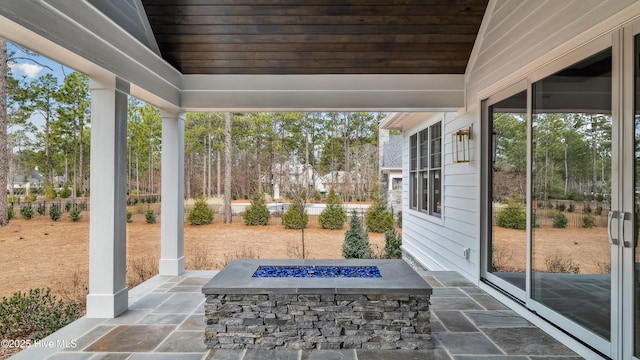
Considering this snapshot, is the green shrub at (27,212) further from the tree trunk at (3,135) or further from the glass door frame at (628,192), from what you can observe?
the glass door frame at (628,192)

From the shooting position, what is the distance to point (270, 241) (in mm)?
9844

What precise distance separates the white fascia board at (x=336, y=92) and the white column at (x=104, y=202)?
1610 mm

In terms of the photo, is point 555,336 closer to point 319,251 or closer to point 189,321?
point 189,321

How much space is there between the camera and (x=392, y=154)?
13.3m

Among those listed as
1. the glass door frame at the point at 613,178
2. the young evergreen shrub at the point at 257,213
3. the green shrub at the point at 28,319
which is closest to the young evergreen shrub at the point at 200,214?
the young evergreen shrub at the point at 257,213

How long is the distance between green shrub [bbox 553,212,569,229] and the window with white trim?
3.00 m

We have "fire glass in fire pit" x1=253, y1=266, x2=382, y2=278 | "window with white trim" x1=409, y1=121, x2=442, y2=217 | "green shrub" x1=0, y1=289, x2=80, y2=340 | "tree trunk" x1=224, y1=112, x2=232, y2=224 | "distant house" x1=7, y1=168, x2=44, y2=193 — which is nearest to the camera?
"fire glass in fire pit" x1=253, y1=266, x2=382, y2=278

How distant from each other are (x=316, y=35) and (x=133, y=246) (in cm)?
731

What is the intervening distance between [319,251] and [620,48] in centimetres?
781

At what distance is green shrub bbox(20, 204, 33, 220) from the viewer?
600 centimetres

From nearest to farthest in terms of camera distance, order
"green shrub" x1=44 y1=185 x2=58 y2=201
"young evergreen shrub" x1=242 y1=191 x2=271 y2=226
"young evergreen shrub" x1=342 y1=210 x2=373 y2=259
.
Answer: "green shrub" x1=44 y1=185 x2=58 y2=201
"young evergreen shrub" x1=342 y1=210 x2=373 y2=259
"young evergreen shrub" x1=242 y1=191 x2=271 y2=226

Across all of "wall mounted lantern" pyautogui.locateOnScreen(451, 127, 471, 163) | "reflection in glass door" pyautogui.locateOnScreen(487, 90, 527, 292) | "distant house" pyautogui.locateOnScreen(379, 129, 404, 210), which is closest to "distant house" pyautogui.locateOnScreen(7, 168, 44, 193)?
"wall mounted lantern" pyautogui.locateOnScreen(451, 127, 471, 163)

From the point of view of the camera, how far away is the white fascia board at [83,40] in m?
2.45

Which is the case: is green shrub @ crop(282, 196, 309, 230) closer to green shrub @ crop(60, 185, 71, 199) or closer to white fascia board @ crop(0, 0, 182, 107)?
green shrub @ crop(60, 185, 71, 199)
